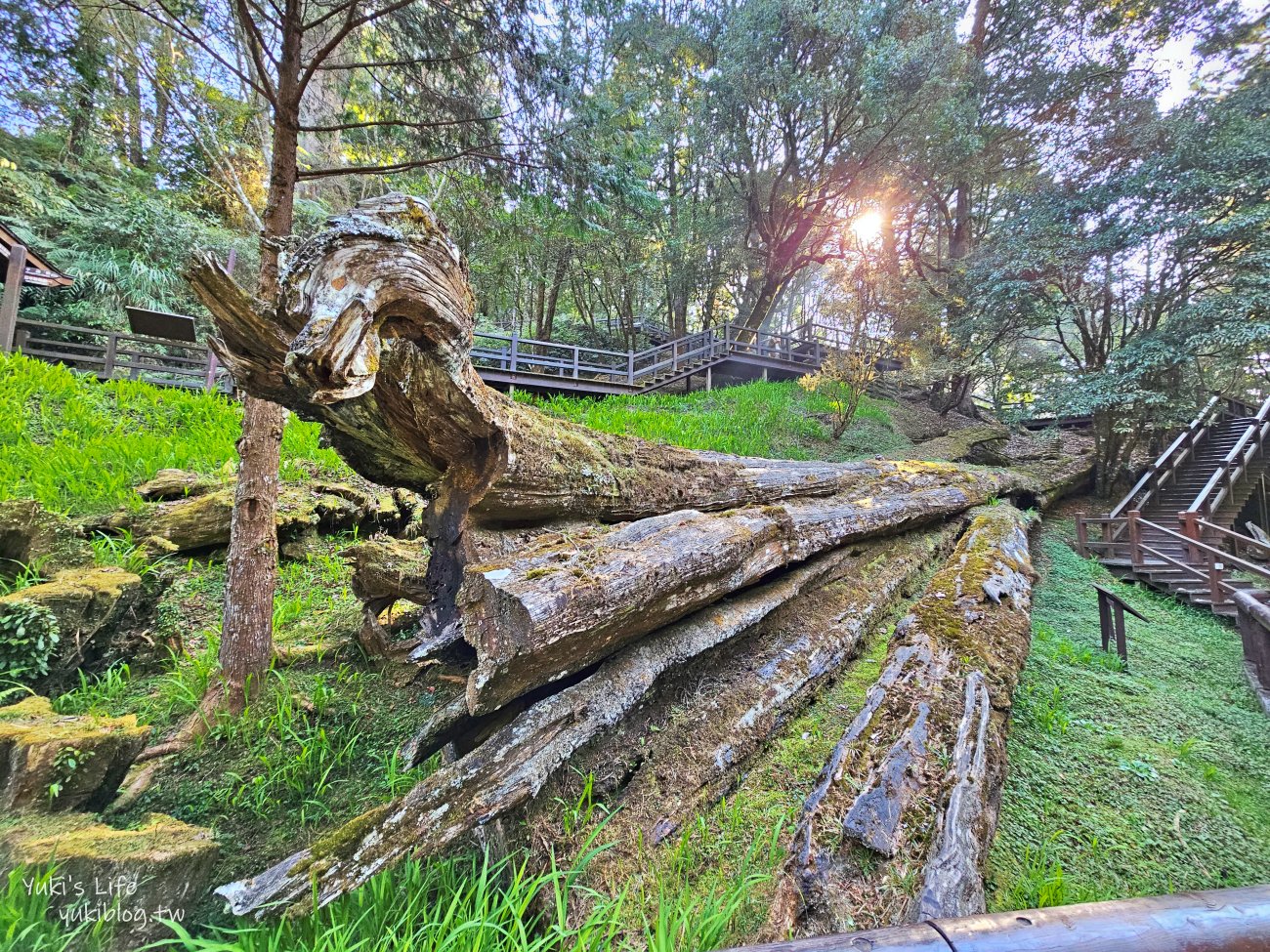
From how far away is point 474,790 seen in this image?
1778 millimetres

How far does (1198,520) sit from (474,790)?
9.30 m

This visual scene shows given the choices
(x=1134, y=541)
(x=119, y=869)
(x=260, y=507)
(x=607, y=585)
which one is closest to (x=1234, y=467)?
(x=1134, y=541)

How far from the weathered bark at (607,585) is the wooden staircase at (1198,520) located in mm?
4964

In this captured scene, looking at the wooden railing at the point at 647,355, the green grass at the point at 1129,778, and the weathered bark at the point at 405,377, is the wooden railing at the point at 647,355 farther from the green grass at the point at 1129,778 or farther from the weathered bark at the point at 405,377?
the weathered bark at the point at 405,377

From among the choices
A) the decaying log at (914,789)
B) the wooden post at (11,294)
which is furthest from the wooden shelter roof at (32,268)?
the decaying log at (914,789)

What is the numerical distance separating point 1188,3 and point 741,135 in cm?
1017

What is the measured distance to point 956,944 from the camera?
92 cm

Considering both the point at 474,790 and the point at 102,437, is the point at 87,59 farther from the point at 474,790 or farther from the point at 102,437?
the point at 474,790

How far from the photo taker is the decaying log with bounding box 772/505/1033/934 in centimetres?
148

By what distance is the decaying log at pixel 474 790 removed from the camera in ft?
A: 4.90

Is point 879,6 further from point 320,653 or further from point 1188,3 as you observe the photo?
point 320,653

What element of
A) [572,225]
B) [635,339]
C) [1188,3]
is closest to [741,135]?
[635,339]

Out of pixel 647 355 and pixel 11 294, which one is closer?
pixel 11 294

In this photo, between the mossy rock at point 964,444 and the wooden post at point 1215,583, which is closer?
the wooden post at point 1215,583
